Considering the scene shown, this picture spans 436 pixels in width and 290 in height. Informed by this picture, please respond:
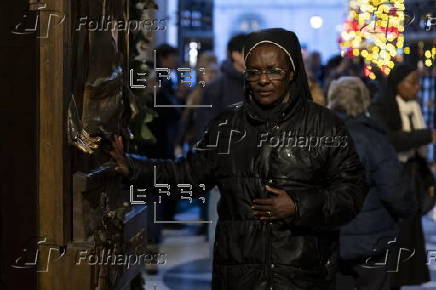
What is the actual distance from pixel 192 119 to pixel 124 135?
6.35 metres

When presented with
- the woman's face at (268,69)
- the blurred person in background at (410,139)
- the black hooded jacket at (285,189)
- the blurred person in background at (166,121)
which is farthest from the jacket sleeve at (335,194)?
the blurred person in background at (166,121)

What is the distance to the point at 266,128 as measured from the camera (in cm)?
428

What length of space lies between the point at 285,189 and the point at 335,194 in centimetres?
22

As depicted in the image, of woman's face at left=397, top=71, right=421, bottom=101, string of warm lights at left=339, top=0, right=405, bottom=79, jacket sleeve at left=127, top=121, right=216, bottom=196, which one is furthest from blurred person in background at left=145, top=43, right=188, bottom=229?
jacket sleeve at left=127, top=121, right=216, bottom=196

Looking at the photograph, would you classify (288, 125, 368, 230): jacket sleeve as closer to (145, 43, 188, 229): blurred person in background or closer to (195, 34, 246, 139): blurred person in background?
(195, 34, 246, 139): blurred person in background

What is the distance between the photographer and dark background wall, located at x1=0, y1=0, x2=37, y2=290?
12.7ft

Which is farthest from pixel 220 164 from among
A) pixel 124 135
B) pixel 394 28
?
pixel 394 28

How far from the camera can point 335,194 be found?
4285 millimetres

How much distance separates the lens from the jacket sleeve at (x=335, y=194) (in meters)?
4.18

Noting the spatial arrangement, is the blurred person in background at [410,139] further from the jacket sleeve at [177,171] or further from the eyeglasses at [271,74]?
the eyeglasses at [271,74]

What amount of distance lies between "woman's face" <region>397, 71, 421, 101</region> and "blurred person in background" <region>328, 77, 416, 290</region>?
202 centimetres

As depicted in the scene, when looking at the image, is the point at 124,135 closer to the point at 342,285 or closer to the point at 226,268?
the point at 226,268

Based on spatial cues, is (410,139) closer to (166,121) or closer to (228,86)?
(228,86)

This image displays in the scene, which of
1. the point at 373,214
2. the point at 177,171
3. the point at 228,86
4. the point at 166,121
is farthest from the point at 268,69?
the point at 166,121
